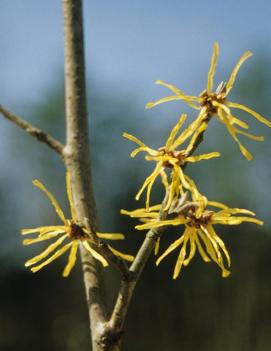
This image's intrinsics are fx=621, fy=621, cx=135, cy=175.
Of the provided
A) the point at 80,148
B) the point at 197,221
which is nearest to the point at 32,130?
the point at 80,148

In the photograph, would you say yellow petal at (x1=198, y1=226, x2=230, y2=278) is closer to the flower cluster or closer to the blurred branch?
the flower cluster

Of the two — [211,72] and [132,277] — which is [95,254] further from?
[211,72]

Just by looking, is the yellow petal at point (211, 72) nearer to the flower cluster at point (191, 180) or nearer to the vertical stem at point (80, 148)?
the flower cluster at point (191, 180)

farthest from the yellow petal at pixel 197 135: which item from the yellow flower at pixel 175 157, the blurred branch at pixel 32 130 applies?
the blurred branch at pixel 32 130

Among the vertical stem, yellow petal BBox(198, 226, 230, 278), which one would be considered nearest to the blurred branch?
the vertical stem

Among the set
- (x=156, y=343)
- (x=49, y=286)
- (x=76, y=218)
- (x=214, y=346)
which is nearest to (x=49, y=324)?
(x=49, y=286)

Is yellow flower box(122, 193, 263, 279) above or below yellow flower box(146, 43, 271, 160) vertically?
below

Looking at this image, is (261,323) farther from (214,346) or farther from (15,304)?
(15,304)
